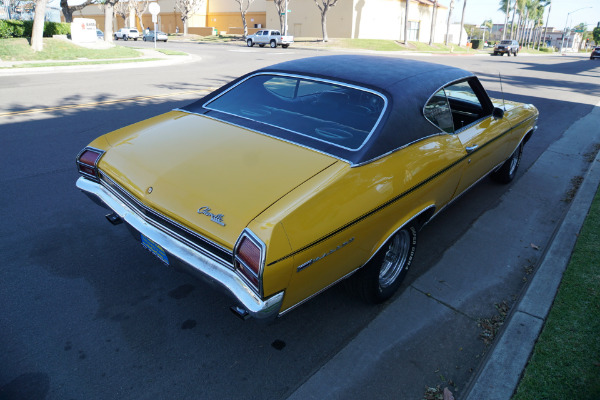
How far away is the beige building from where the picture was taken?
46.4 m

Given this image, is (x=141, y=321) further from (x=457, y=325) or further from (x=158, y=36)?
(x=158, y=36)

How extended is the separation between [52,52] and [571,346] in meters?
22.7

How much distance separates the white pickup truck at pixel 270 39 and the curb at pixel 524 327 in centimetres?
3603

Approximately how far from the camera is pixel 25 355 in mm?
2592

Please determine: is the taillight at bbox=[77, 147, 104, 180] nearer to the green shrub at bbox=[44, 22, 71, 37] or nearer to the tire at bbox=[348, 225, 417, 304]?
the tire at bbox=[348, 225, 417, 304]

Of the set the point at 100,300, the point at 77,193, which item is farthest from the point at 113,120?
the point at 100,300

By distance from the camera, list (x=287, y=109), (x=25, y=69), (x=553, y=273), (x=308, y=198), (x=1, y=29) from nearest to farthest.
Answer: (x=308, y=198)
(x=287, y=109)
(x=553, y=273)
(x=25, y=69)
(x=1, y=29)

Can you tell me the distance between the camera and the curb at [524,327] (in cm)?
252

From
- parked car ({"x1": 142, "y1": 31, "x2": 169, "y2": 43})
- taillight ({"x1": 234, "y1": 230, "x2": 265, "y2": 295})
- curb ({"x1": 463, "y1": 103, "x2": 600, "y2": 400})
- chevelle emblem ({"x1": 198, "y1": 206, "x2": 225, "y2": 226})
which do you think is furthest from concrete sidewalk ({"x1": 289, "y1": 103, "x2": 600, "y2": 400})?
parked car ({"x1": 142, "y1": 31, "x2": 169, "y2": 43})

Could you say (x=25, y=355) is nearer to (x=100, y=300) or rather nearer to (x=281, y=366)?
(x=100, y=300)

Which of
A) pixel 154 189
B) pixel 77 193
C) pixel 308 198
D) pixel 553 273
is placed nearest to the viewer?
pixel 308 198

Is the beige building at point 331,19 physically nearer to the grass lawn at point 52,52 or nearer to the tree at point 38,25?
the grass lawn at point 52,52

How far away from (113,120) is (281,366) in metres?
6.62

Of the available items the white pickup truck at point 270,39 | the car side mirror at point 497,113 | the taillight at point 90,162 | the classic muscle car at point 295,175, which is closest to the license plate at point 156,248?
the classic muscle car at point 295,175
